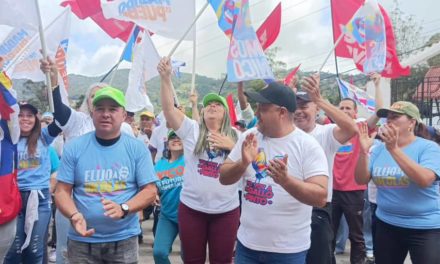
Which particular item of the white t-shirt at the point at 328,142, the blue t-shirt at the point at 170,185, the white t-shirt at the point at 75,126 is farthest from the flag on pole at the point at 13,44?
the white t-shirt at the point at 328,142

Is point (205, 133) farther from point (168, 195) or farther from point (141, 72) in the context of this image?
point (141, 72)

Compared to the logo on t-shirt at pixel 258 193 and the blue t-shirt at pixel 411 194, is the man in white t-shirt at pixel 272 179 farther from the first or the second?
the blue t-shirt at pixel 411 194

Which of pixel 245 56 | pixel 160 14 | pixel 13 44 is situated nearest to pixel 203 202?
pixel 245 56

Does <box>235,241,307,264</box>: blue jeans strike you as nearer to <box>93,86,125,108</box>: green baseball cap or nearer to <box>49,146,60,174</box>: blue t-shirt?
<box>93,86,125,108</box>: green baseball cap

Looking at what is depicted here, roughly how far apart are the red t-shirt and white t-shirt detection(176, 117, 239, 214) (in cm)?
199

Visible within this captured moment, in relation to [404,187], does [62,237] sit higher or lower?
lower

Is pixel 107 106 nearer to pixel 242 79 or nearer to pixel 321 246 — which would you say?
pixel 242 79

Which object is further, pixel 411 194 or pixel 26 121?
pixel 26 121

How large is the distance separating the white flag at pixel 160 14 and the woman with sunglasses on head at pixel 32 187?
5.01 feet

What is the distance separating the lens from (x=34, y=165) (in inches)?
181

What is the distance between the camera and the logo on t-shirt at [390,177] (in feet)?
12.5

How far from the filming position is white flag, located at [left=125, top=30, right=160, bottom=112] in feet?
19.5

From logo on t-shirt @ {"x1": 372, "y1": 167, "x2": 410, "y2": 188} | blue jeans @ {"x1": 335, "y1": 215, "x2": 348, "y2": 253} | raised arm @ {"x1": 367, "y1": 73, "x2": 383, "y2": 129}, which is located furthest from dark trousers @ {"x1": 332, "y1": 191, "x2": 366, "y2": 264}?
logo on t-shirt @ {"x1": 372, "y1": 167, "x2": 410, "y2": 188}

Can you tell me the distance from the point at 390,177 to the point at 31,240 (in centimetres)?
315
